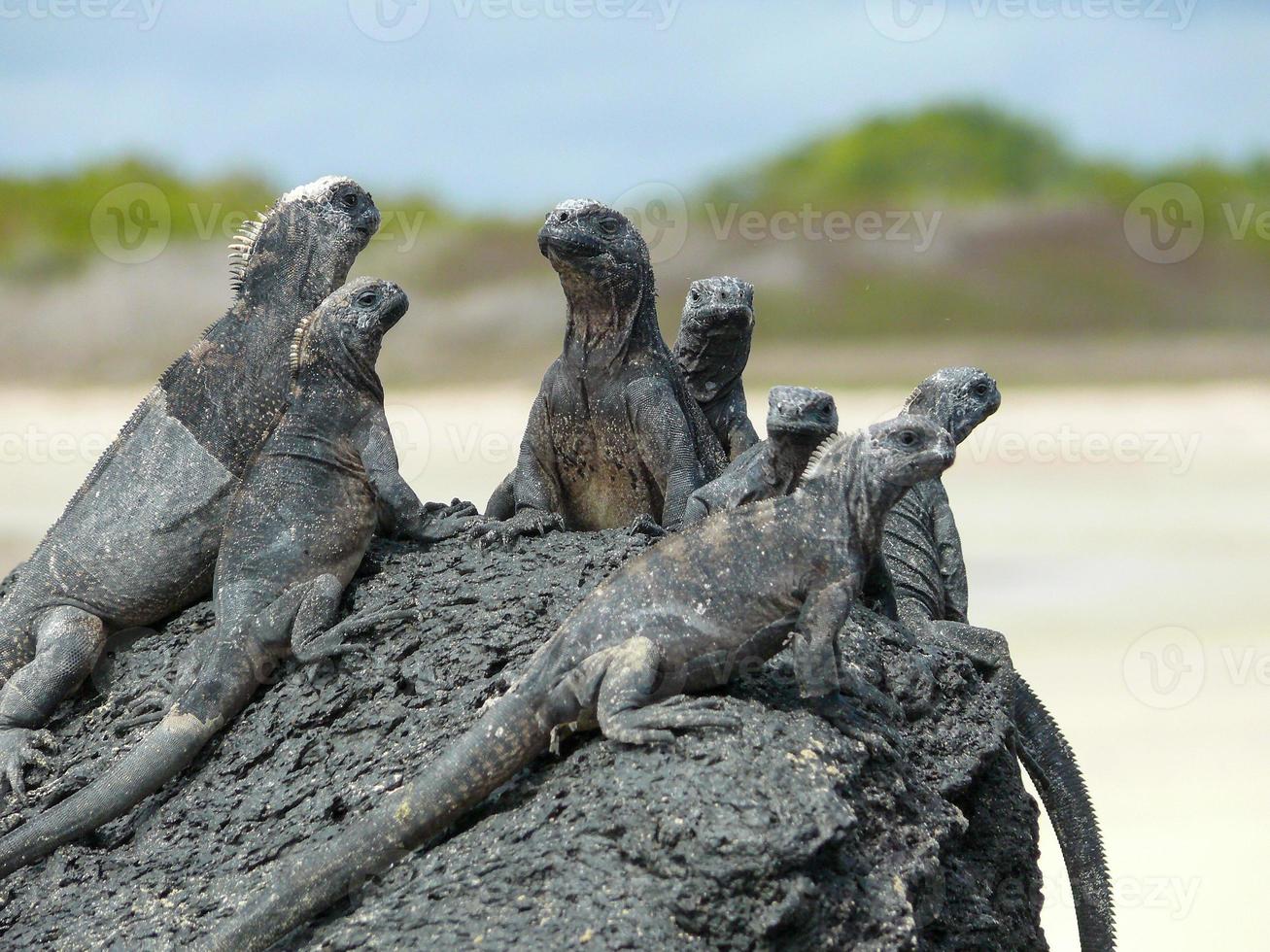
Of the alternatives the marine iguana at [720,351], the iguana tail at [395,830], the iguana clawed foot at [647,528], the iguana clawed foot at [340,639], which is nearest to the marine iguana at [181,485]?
the iguana clawed foot at [340,639]

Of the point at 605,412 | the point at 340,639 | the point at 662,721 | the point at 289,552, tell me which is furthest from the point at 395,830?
the point at 605,412

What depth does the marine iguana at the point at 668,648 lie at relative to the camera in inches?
196

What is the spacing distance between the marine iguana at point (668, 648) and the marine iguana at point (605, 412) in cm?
132

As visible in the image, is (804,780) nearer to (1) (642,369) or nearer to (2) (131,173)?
(1) (642,369)

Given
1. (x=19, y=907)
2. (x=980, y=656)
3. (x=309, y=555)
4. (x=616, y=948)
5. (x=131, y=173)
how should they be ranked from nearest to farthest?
(x=616, y=948) < (x=19, y=907) < (x=309, y=555) < (x=980, y=656) < (x=131, y=173)

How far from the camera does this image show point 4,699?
6.55m

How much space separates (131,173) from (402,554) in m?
12.3

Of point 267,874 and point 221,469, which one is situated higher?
point 221,469

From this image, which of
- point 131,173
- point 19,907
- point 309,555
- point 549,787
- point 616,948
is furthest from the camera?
point 131,173

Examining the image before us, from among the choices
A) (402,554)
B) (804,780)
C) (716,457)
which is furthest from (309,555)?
(804,780)

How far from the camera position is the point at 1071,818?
22.5 feet

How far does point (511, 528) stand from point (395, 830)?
1.75 metres

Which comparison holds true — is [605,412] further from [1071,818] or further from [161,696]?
[1071,818]

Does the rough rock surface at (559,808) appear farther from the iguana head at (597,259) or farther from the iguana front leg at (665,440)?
the iguana head at (597,259)
